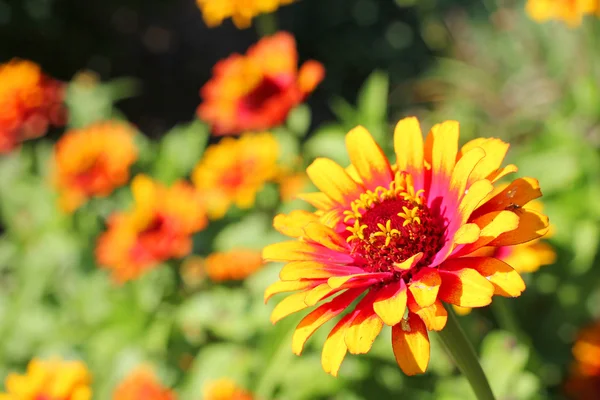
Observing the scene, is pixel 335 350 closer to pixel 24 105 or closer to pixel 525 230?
pixel 525 230

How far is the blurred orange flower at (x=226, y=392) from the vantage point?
1.74 metres

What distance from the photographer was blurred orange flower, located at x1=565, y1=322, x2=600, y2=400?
5.61ft

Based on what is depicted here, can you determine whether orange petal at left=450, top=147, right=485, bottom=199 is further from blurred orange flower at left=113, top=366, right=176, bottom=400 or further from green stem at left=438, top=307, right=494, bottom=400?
blurred orange flower at left=113, top=366, right=176, bottom=400

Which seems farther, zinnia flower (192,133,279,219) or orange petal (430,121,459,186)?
zinnia flower (192,133,279,219)

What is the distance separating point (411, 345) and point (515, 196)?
0.26 meters

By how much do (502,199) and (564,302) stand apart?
3.31 ft

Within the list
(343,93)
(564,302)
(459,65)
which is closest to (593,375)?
(564,302)

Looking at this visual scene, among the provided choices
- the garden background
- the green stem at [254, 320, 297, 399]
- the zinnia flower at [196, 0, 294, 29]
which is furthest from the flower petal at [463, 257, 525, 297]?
the zinnia flower at [196, 0, 294, 29]

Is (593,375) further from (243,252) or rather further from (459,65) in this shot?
(459,65)

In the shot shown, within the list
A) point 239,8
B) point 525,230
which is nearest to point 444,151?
point 525,230

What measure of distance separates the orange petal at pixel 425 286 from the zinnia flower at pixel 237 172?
119 cm

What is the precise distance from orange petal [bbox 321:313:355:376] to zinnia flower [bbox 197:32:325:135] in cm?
118

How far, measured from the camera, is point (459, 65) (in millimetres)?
3781

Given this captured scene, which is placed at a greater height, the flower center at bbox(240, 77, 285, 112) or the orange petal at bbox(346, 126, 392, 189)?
the orange petal at bbox(346, 126, 392, 189)
